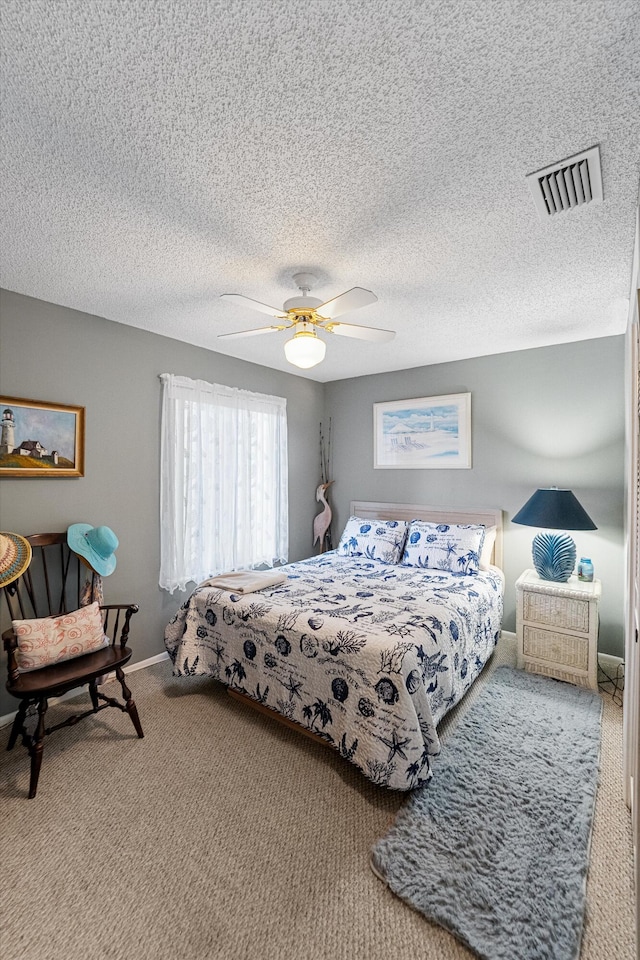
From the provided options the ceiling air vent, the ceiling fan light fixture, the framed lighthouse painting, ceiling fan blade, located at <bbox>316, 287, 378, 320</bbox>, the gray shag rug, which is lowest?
the gray shag rug

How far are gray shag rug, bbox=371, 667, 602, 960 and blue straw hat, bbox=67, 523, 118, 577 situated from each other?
2206 mm

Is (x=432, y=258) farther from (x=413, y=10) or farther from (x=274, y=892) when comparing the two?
(x=274, y=892)

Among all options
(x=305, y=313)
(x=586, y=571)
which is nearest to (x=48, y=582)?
(x=305, y=313)

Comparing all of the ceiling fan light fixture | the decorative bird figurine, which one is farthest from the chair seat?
the decorative bird figurine

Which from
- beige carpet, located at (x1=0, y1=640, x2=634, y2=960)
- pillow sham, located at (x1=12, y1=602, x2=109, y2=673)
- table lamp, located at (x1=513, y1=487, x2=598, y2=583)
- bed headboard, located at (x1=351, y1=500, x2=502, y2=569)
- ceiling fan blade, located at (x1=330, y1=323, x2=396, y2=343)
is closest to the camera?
beige carpet, located at (x1=0, y1=640, x2=634, y2=960)

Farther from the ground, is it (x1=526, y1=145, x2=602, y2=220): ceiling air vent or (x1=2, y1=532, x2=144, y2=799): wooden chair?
(x1=526, y1=145, x2=602, y2=220): ceiling air vent

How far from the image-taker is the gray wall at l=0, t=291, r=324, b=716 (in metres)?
2.57

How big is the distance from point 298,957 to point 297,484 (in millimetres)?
3638

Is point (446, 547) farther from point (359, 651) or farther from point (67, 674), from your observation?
point (67, 674)

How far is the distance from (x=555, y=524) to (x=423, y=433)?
162 centimetres

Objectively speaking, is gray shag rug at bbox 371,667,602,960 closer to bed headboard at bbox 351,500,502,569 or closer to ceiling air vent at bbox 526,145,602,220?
bed headboard at bbox 351,500,502,569

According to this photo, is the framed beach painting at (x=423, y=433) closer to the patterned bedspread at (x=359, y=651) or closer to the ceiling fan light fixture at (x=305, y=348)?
the patterned bedspread at (x=359, y=651)

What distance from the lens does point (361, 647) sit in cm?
202

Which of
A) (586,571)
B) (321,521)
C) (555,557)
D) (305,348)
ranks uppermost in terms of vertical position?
(305,348)
